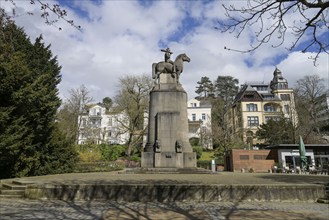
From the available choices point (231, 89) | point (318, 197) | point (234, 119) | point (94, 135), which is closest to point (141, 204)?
point (318, 197)

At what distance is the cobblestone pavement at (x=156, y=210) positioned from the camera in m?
7.71

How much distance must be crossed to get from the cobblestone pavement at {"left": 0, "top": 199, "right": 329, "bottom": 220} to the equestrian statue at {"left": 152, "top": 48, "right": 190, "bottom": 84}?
12.5 meters

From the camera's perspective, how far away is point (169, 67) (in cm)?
2122

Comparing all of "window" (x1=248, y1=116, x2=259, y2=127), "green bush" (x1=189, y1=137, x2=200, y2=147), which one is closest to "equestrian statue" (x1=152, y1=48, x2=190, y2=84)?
"green bush" (x1=189, y1=137, x2=200, y2=147)

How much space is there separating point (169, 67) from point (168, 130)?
16.8ft

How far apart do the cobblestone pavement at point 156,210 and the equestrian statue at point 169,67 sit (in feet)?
41.0

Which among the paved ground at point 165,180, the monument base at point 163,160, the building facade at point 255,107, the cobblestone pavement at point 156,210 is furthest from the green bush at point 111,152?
the cobblestone pavement at point 156,210

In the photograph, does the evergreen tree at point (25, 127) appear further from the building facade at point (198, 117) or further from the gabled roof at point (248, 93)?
the gabled roof at point (248, 93)

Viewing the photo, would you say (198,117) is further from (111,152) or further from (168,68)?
(168,68)

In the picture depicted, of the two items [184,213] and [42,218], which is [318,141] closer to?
[184,213]

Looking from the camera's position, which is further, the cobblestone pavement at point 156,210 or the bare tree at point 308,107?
the bare tree at point 308,107

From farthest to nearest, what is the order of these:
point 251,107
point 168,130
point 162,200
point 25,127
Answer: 1. point 251,107
2. point 168,130
3. point 25,127
4. point 162,200

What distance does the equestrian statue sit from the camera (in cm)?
2111

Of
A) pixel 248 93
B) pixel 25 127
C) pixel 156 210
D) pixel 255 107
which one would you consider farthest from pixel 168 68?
pixel 248 93
